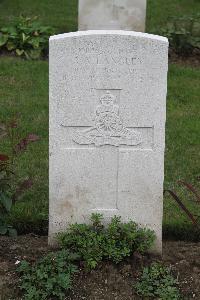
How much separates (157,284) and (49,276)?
0.65 meters

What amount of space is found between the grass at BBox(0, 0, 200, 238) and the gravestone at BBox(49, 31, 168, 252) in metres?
0.71

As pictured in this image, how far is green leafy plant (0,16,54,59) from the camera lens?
29.1 feet

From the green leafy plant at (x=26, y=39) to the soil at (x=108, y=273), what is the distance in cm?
466

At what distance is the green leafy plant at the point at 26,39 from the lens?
29.1 ft

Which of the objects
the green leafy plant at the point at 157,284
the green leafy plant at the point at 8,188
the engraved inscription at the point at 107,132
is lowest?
the green leafy plant at the point at 157,284

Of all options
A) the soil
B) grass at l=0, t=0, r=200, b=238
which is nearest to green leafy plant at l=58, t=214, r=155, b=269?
the soil

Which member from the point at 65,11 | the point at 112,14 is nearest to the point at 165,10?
the point at 65,11

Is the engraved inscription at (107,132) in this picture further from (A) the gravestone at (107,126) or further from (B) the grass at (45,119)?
(B) the grass at (45,119)

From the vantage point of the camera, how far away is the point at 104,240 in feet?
14.1

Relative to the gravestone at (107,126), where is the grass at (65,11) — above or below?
above

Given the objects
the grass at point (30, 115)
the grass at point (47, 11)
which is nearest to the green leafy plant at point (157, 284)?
the grass at point (30, 115)

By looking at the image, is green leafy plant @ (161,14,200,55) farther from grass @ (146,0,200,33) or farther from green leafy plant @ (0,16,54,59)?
green leafy plant @ (0,16,54,59)

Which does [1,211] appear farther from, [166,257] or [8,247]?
[166,257]

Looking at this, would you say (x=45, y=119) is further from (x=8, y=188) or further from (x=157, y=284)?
(x=157, y=284)
